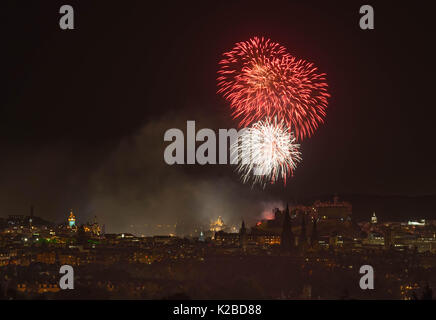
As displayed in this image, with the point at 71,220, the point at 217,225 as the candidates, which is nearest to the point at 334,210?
the point at 217,225

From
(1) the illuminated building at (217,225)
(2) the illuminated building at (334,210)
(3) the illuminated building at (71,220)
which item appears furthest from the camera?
(2) the illuminated building at (334,210)

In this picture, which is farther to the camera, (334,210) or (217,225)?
(334,210)

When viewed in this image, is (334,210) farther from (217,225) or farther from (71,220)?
(71,220)

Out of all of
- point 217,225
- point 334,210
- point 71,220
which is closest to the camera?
point 71,220

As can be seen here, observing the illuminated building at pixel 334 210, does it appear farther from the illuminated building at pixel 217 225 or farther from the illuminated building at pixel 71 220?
the illuminated building at pixel 71 220

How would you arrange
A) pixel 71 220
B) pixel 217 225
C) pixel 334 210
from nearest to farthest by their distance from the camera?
pixel 71 220, pixel 217 225, pixel 334 210

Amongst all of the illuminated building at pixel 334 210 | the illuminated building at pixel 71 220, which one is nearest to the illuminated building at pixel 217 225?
the illuminated building at pixel 71 220

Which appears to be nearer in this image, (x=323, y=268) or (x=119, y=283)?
(x=119, y=283)

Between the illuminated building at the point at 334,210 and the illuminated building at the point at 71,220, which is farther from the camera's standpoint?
the illuminated building at the point at 334,210

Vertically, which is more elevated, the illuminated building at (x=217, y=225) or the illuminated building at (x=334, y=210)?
the illuminated building at (x=334, y=210)
